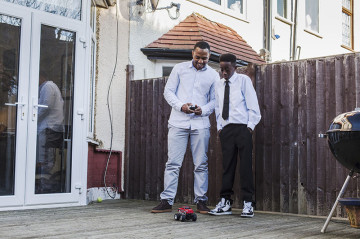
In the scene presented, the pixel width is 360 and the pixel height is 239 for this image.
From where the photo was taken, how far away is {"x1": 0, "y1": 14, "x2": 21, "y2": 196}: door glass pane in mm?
5855

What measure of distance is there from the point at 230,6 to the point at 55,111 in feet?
18.1

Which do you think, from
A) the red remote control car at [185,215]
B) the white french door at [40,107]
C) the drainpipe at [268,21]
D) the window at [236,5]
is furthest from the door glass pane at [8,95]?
the drainpipe at [268,21]

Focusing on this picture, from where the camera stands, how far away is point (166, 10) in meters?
8.86

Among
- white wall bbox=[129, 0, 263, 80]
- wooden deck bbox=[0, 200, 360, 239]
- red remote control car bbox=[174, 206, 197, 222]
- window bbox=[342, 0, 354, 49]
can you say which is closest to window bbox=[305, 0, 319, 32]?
window bbox=[342, 0, 354, 49]

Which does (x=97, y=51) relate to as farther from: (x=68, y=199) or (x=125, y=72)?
(x=68, y=199)

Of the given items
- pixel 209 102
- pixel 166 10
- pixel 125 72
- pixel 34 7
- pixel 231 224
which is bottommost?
pixel 231 224

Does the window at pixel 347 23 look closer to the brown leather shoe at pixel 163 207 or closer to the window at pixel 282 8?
the window at pixel 282 8

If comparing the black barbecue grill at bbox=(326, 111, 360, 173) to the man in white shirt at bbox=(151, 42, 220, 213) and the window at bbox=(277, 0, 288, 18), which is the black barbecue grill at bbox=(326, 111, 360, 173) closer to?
the man in white shirt at bbox=(151, 42, 220, 213)

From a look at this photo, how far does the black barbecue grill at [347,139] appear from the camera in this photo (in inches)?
163

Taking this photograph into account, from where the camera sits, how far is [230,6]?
10734 mm

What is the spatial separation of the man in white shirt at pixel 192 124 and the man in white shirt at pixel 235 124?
203mm

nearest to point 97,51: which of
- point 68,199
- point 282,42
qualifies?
point 68,199

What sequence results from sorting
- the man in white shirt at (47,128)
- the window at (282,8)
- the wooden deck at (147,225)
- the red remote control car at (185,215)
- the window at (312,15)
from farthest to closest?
the window at (312,15) < the window at (282,8) < the man in white shirt at (47,128) < the red remote control car at (185,215) < the wooden deck at (147,225)

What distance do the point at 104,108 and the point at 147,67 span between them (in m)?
1.19
